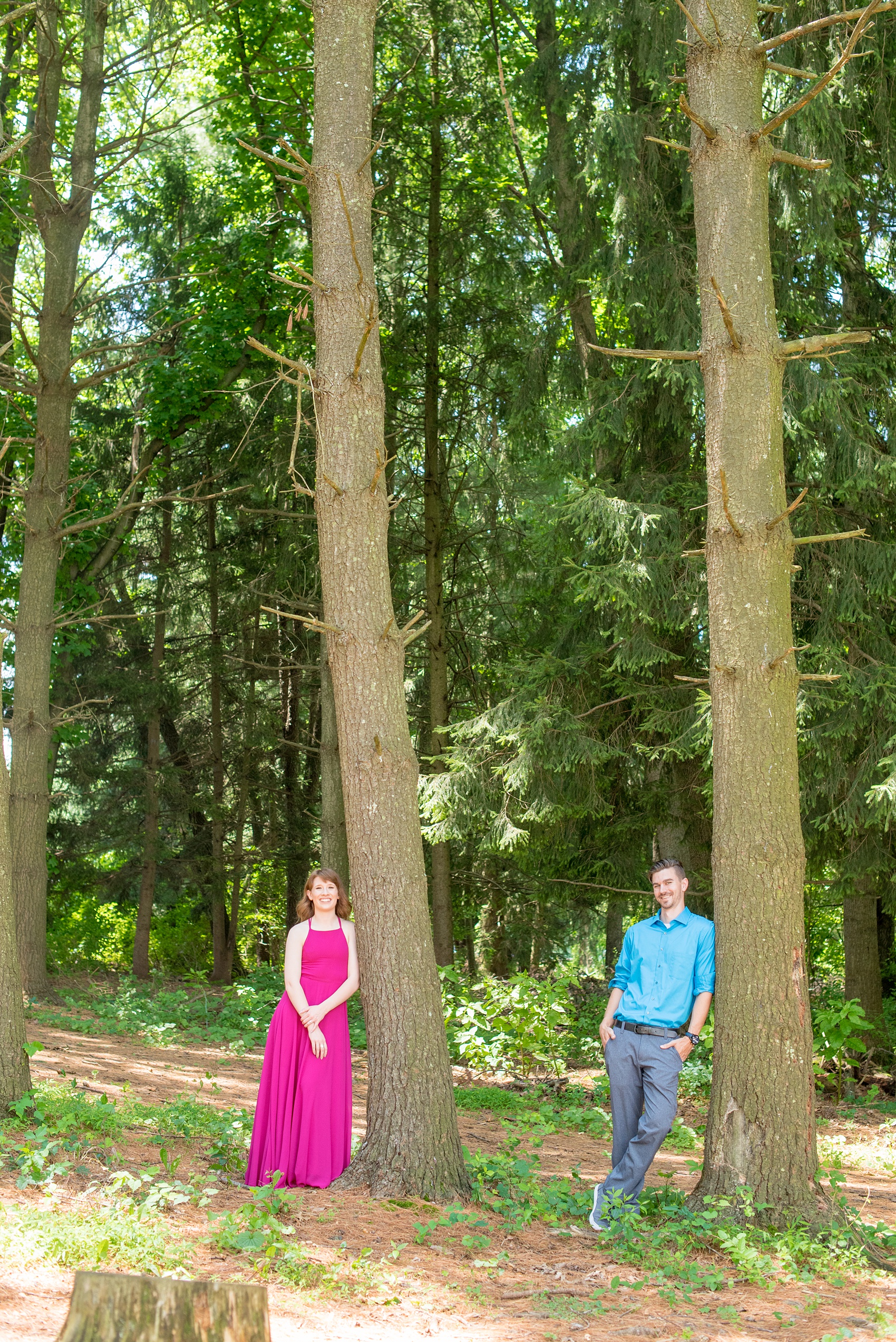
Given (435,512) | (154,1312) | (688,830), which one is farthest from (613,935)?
(154,1312)

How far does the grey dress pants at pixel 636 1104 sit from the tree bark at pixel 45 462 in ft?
25.7

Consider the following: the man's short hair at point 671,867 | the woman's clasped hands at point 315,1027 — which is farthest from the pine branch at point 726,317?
the woman's clasped hands at point 315,1027

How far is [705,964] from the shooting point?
204 inches

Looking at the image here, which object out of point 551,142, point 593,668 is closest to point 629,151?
point 551,142

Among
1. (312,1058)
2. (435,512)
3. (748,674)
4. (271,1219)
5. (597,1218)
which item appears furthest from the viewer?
(435,512)

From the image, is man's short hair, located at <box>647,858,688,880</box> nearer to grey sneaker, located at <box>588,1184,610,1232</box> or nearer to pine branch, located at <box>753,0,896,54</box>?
grey sneaker, located at <box>588,1184,610,1232</box>

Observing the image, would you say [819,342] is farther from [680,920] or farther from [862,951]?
[862,951]

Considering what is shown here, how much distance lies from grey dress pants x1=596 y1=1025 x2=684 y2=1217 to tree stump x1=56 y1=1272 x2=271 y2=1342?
317 centimetres

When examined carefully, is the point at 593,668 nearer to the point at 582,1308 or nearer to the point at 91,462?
the point at 582,1308

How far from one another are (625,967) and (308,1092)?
1754 millimetres

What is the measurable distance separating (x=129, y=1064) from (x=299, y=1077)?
12.6 ft

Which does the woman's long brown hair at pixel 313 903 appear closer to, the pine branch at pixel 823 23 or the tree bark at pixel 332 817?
the pine branch at pixel 823 23

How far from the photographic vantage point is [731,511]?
5309 mm

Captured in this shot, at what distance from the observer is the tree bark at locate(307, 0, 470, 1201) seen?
5.18 meters
